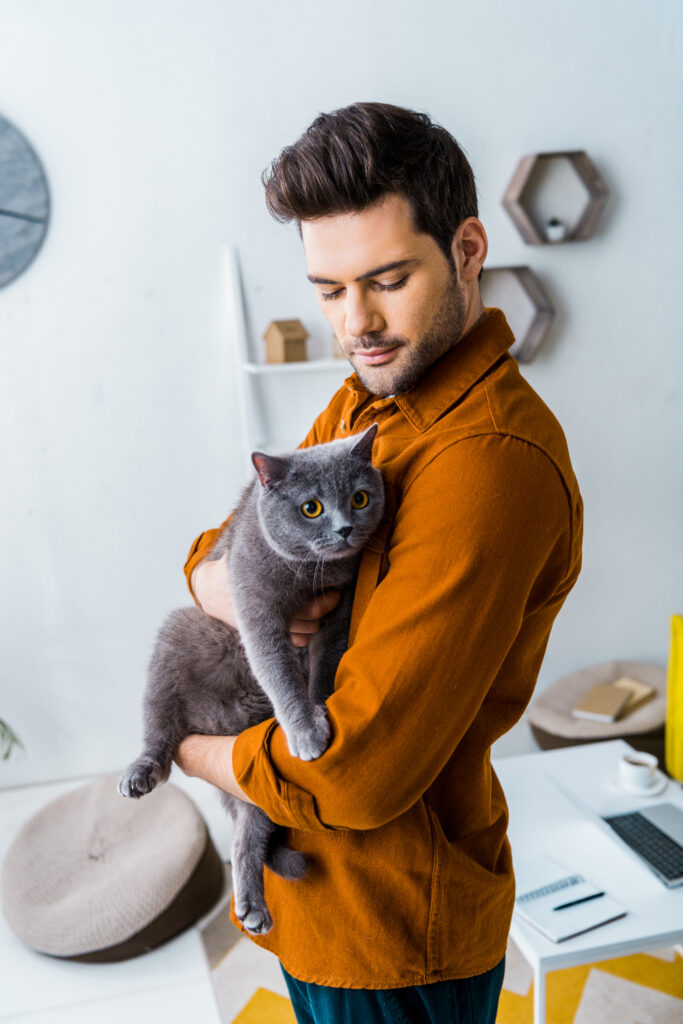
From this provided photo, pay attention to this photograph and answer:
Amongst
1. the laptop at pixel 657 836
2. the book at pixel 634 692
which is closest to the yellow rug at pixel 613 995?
the laptop at pixel 657 836

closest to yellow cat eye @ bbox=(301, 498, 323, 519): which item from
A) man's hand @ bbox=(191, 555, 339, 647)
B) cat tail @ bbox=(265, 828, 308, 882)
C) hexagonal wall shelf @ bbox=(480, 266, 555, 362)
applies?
man's hand @ bbox=(191, 555, 339, 647)

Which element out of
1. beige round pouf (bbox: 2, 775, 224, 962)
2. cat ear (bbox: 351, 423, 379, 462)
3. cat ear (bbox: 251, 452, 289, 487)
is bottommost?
beige round pouf (bbox: 2, 775, 224, 962)

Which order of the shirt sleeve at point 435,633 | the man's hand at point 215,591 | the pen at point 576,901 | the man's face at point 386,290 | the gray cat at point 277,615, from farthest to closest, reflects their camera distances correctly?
the pen at point 576,901 → the man's hand at point 215,591 → the gray cat at point 277,615 → the man's face at point 386,290 → the shirt sleeve at point 435,633

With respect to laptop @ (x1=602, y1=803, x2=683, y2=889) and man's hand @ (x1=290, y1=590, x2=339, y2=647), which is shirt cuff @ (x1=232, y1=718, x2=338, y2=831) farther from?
laptop @ (x1=602, y1=803, x2=683, y2=889)

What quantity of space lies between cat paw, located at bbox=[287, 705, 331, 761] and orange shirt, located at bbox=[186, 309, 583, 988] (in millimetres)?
12

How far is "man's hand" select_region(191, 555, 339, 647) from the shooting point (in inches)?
43.3

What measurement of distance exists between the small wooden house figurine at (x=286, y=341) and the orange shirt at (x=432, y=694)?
63.3 inches

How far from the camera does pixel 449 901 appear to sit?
1006 mm

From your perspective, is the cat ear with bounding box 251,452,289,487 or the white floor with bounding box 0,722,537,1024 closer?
the cat ear with bounding box 251,452,289,487

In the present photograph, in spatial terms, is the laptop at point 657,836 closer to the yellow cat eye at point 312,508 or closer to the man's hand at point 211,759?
the man's hand at point 211,759

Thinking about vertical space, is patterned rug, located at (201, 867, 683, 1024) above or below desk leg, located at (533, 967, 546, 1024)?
below

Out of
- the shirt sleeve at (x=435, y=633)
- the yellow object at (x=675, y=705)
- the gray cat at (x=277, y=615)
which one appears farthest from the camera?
the yellow object at (x=675, y=705)

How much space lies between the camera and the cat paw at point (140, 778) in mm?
1211

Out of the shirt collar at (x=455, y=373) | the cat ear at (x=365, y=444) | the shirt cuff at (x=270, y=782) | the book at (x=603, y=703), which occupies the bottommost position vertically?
the book at (x=603, y=703)
